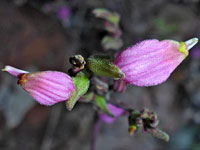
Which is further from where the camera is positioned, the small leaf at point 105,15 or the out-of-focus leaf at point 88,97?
the small leaf at point 105,15

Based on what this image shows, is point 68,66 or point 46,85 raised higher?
point 68,66

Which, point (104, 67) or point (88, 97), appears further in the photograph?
point (88, 97)

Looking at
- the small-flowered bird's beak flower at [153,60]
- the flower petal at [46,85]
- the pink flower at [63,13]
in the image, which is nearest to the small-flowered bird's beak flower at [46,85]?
the flower petal at [46,85]

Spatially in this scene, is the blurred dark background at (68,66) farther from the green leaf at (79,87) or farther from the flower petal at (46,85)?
the flower petal at (46,85)

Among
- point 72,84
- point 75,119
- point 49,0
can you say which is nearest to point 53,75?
point 72,84

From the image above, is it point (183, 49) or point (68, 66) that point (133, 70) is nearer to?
point (183, 49)

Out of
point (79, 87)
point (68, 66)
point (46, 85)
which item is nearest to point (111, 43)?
point (79, 87)

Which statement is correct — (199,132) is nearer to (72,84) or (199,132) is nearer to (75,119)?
(75,119)
